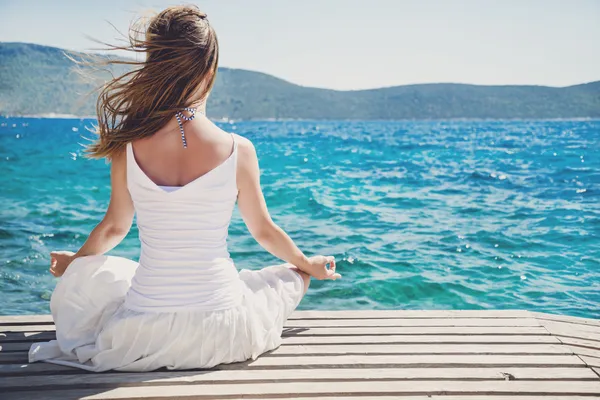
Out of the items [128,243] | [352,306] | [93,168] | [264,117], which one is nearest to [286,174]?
[93,168]

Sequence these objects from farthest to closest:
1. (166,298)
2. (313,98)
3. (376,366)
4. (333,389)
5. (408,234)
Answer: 1. (313,98)
2. (408,234)
3. (376,366)
4. (166,298)
5. (333,389)

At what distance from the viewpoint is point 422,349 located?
2.79 m

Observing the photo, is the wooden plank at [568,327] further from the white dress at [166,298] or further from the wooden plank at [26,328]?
the wooden plank at [26,328]

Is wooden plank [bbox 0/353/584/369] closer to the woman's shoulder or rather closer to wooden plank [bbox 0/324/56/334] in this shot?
wooden plank [bbox 0/324/56/334]

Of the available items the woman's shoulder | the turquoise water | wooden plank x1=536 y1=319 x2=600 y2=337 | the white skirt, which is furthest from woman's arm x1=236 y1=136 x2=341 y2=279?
the turquoise water

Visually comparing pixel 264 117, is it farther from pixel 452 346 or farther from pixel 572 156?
pixel 452 346

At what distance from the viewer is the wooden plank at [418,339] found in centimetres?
289

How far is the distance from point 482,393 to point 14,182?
17.3 m

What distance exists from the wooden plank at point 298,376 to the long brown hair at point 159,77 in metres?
0.94

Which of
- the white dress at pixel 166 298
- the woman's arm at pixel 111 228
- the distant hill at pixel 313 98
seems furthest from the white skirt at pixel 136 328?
the distant hill at pixel 313 98

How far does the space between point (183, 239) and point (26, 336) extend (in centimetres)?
117

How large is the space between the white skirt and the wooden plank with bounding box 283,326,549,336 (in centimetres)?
31

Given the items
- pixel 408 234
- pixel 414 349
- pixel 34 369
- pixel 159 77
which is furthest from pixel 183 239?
pixel 408 234

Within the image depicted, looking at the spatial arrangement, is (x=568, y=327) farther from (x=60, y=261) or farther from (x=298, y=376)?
(x=60, y=261)
